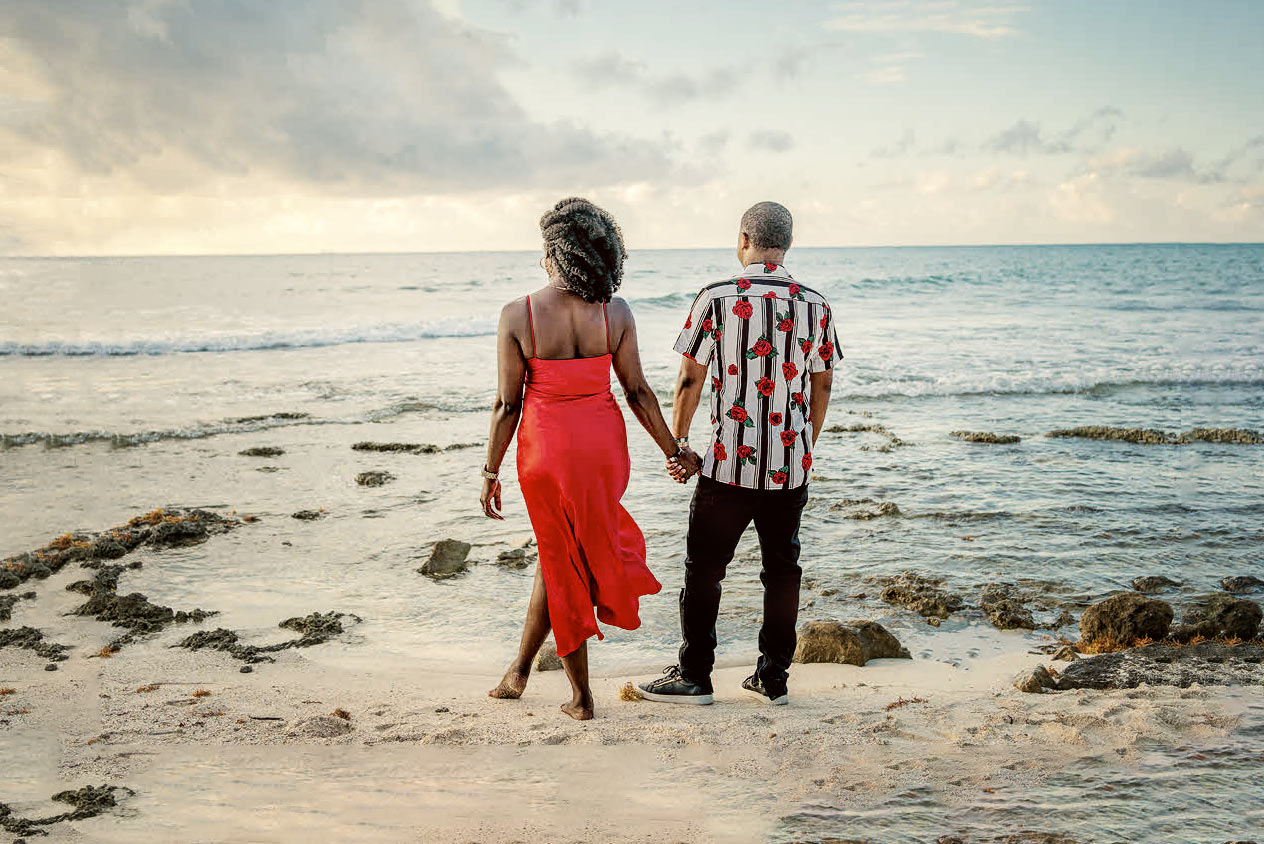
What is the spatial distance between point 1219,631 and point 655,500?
13.8 feet

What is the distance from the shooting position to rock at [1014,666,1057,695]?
386 cm

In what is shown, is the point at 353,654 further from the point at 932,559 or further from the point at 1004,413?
the point at 1004,413

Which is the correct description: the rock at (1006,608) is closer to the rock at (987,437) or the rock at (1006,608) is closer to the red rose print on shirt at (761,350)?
the red rose print on shirt at (761,350)

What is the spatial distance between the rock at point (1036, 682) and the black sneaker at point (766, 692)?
3.44ft

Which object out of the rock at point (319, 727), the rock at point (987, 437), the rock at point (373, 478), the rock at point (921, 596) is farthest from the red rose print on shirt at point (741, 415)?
the rock at point (987, 437)

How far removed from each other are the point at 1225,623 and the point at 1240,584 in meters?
1.19

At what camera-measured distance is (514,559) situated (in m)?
6.00

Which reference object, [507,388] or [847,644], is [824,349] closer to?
[507,388]

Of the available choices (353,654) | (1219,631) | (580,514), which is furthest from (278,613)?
A: (1219,631)

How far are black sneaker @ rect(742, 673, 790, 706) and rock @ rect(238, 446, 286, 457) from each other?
691 centimetres

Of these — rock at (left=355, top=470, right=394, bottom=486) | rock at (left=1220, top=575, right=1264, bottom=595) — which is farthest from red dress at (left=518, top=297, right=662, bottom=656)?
rock at (left=355, top=470, right=394, bottom=486)

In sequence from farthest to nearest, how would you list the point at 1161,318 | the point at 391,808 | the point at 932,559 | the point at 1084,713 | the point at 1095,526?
the point at 1161,318
the point at 1095,526
the point at 932,559
the point at 1084,713
the point at 391,808

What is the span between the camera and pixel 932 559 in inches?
235

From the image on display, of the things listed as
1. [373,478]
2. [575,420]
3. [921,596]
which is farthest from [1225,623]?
[373,478]
